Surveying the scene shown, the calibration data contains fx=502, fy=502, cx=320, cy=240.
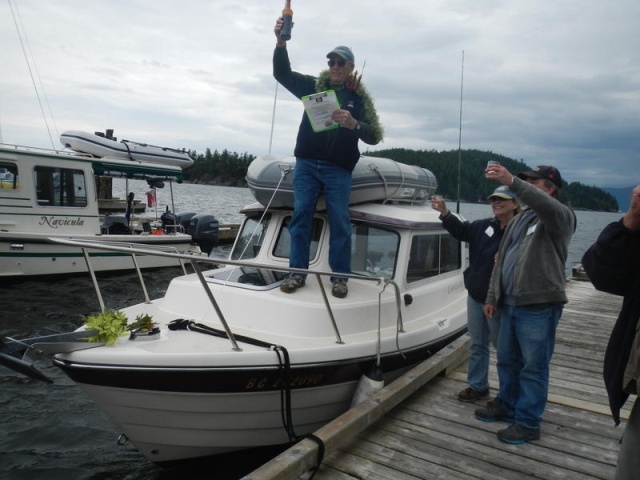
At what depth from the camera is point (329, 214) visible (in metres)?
4.99

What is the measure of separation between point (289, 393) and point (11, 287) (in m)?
10.3

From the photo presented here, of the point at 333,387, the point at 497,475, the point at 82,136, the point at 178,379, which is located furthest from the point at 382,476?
the point at 82,136

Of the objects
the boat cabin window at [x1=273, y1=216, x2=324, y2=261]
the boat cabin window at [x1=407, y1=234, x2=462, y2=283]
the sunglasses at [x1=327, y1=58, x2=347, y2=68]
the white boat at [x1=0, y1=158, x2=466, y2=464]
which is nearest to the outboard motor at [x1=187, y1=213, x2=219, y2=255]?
the white boat at [x1=0, y1=158, x2=466, y2=464]

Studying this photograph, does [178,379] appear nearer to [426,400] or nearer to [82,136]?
[426,400]

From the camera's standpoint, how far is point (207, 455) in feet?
13.4

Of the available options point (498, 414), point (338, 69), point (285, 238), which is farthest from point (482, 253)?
point (285, 238)

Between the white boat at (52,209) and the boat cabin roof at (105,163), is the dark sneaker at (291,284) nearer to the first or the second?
the white boat at (52,209)

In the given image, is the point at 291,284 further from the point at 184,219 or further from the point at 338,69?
the point at 184,219

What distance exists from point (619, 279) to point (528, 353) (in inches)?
62.8

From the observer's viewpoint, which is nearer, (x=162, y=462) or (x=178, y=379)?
(x=178, y=379)

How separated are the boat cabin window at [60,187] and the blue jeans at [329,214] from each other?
9729 millimetres

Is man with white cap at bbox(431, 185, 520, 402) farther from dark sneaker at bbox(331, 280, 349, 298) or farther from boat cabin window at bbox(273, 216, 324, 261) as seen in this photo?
boat cabin window at bbox(273, 216, 324, 261)

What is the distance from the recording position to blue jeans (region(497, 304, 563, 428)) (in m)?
3.48

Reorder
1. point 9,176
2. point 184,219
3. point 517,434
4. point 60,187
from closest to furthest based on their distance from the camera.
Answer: point 517,434 < point 9,176 < point 60,187 < point 184,219
